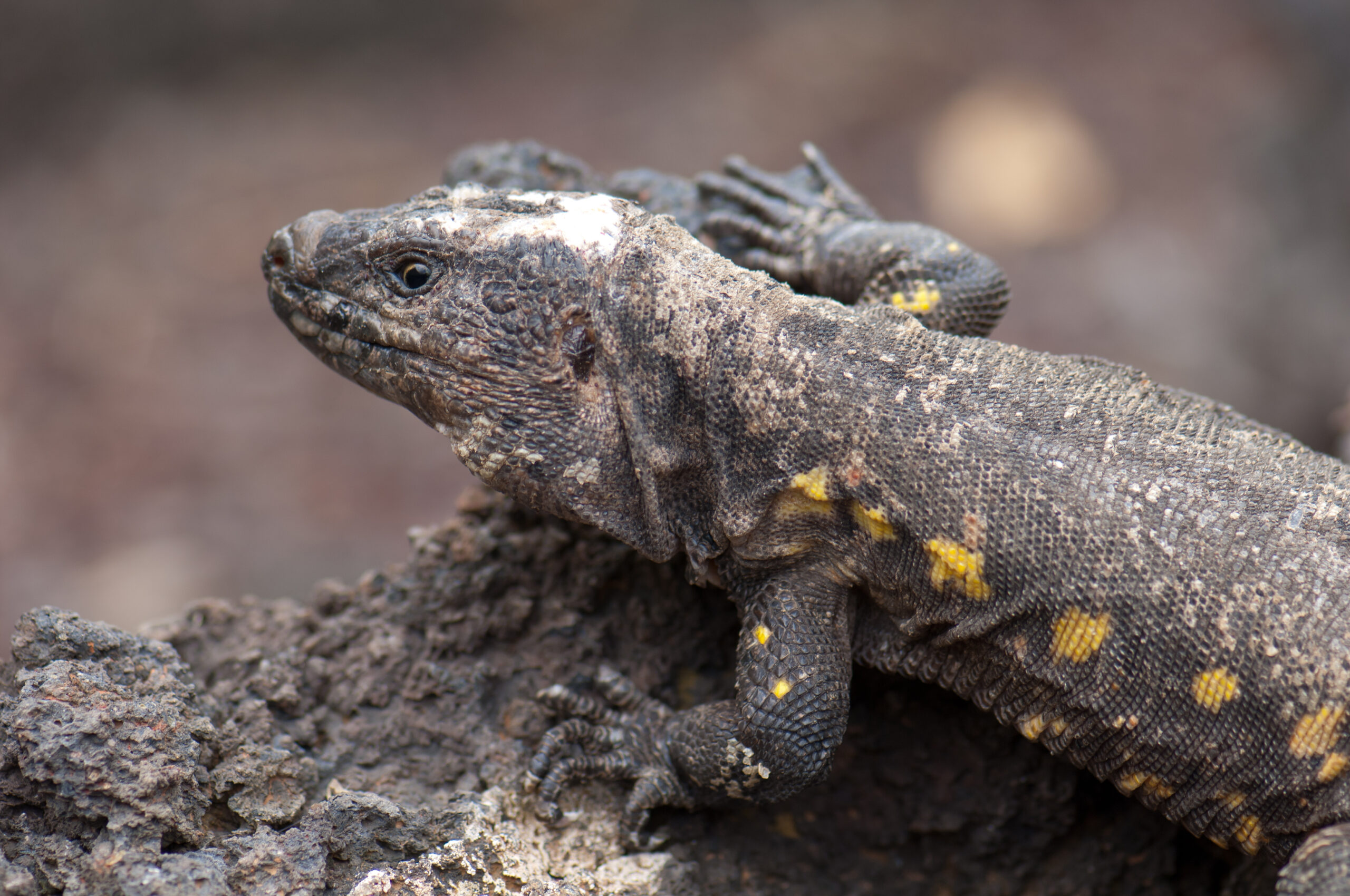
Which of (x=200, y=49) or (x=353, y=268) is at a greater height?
(x=200, y=49)

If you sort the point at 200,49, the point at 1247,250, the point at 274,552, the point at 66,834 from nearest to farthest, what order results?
the point at 66,834 → the point at 274,552 → the point at 1247,250 → the point at 200,49

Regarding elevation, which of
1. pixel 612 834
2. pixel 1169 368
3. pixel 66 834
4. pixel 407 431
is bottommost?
pixel 66 834

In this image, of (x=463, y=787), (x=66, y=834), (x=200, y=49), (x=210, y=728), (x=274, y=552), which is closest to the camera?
(x=66, y=834)

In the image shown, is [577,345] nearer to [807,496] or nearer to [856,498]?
[807,496]

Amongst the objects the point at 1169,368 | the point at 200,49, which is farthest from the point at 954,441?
the point at 200,49

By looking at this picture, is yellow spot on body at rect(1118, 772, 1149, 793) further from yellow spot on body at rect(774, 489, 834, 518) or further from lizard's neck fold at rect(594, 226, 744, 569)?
lizard's neck fold at rect(594, 226, 744, 569)

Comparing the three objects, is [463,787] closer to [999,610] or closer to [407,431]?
[999,610]

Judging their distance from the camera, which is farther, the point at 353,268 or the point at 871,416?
the point at 353,268
